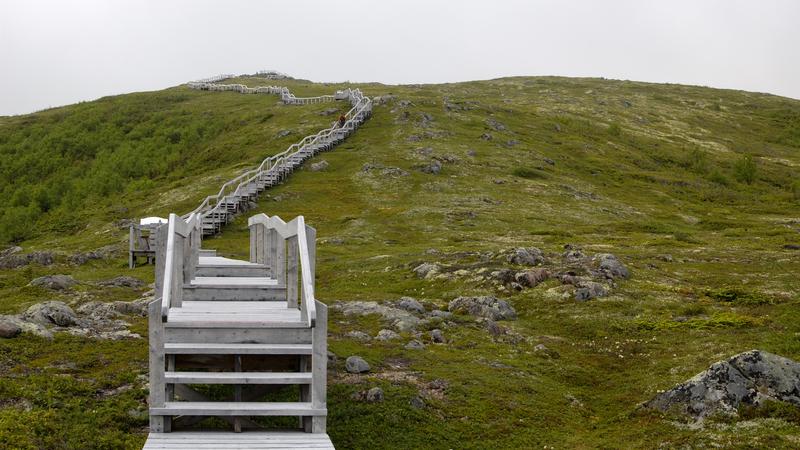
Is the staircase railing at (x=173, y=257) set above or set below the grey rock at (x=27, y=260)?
above

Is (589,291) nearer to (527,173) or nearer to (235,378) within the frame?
(235,378)

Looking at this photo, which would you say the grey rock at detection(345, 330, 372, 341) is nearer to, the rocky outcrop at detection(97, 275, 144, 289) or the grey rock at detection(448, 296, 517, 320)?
the grey rock at detection(448, 296, 517, 320)

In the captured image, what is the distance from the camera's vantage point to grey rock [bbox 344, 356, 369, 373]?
61.1ft

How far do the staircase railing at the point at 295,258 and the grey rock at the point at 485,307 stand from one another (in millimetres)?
8513

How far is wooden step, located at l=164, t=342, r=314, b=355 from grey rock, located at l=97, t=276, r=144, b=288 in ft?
65.8

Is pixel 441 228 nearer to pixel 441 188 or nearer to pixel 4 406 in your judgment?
pixel 441 188

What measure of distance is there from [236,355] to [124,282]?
2039cm

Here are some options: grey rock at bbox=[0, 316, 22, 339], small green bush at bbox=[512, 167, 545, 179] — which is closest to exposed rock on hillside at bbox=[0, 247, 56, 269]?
grey rock at bbox=[0, 316, 22, 339]

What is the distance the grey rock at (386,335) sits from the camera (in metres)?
22.6

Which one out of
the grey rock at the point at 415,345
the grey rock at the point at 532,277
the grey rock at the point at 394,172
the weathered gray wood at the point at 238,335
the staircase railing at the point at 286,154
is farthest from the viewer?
the grey rock at the point at 394,172

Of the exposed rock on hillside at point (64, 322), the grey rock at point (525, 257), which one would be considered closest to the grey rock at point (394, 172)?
the grey rock at point (525, 257)

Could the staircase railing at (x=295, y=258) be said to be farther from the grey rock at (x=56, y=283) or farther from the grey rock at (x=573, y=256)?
the grey rock at (x=573, y=256)

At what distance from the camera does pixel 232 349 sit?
13070mm

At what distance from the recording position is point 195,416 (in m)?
12.8
